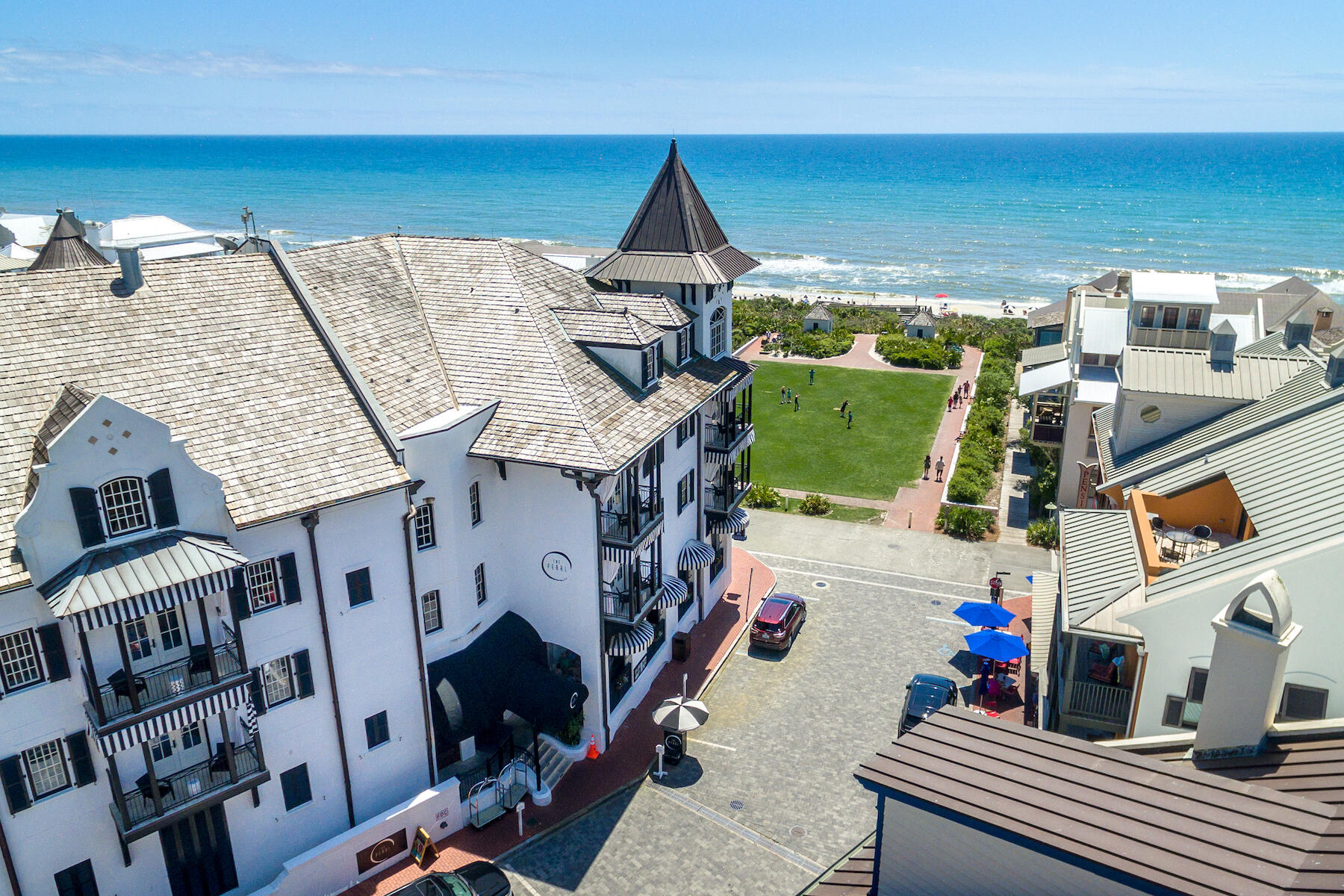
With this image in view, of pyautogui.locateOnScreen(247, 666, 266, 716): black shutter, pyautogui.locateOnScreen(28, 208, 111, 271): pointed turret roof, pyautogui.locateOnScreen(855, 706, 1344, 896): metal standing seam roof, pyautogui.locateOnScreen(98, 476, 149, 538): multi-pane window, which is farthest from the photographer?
pyautogui.locateOnScreen(28, 208, 111, 271): pointed turret roof

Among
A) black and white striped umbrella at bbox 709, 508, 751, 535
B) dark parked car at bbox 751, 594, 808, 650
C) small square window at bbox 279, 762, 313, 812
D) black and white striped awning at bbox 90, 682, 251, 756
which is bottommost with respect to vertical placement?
dark parked car at bbox 751, 594, 808, 650

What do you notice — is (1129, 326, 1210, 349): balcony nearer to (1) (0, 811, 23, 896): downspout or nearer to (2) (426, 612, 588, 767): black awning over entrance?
(2) (426, 612, 588, 767): black awning over entrance

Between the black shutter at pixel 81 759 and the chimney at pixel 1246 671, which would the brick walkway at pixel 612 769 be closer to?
the black shutter at pixel 81 759

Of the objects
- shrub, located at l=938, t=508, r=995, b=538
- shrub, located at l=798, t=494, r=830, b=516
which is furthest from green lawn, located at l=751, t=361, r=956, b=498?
shrub, located at l=938, t=508, r=995, b=538

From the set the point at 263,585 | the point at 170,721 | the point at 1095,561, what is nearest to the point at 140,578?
the point at 263,585

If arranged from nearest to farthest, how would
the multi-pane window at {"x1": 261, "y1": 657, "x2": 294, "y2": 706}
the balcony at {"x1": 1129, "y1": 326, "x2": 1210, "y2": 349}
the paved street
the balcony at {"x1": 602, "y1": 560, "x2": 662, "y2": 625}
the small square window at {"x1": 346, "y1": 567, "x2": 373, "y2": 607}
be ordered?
the multi-pane window at {"x1": 261, "y1": 657, "x2": 294, "y2": 706}, the small square window at {"x1": 346, "y1": 567, "x2": 373, "y2": 607}, the paved street, the balcony at {"x1": 602, "y1": 560, "x2": 662, "y2": 625}, the balcony at {"x1": 1129, "y1": 326, "x2": 1210, "y2": 349}

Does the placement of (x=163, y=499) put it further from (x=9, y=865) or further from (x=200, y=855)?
(x=200, y=855)
